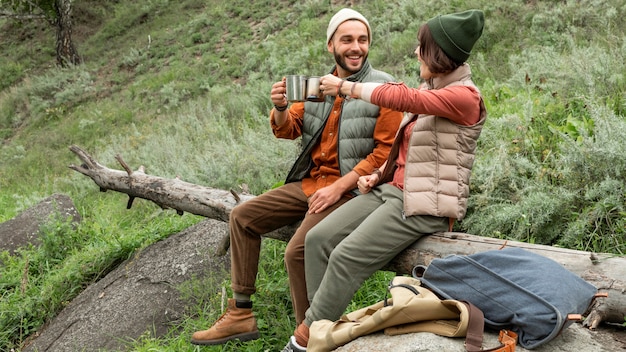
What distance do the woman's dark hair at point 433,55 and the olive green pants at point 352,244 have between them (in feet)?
2.34

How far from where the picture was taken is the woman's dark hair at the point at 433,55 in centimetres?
343

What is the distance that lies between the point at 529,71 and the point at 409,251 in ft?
13.8

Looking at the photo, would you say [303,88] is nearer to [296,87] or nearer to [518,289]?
[296,87]

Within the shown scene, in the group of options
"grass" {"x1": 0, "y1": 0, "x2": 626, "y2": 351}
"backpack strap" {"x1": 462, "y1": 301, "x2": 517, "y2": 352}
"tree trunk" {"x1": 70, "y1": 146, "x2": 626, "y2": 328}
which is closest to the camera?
"backpack strap" {"x1": 462, "y1": 301, "x2": 517, "y2": 352}

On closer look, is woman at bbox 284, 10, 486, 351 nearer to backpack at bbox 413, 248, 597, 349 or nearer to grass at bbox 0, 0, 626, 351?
backpack at bbox 413, 248, 597, 349

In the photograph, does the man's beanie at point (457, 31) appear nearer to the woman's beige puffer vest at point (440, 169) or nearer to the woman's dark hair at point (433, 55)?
the woman's dark hair at point (433, 55)

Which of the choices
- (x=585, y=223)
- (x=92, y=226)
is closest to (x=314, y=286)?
(x=585, y=223)

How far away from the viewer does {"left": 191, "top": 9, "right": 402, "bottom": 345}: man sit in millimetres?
3928

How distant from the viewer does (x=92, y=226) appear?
7.97m

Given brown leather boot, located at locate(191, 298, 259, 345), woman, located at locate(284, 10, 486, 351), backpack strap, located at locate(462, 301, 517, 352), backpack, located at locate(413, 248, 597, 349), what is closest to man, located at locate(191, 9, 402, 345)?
brown leather boot, located at locate(191, 298, 259, 345)

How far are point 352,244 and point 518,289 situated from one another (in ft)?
3.07

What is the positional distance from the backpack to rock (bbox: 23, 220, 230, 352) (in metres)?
2.85

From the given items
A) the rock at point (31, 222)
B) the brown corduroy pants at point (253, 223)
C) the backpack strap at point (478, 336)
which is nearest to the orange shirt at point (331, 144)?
the brown corduroy pants at point (253, 223)

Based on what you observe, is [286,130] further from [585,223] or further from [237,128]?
[237,128]
